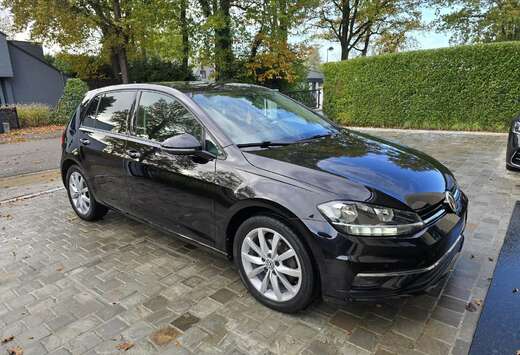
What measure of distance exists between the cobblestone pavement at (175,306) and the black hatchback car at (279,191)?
283mm

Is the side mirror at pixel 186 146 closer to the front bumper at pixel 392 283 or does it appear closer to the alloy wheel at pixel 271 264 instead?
the alloy wheel at pixel 271 264

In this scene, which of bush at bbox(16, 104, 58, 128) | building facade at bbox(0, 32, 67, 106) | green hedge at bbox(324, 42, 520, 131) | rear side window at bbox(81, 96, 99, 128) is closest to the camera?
rear side window at bbox(81, 96, 99, 128)

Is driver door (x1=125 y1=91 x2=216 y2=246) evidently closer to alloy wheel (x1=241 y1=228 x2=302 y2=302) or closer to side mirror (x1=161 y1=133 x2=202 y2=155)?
side mirror (x1=161 y1=133 x2=202 y2=155)

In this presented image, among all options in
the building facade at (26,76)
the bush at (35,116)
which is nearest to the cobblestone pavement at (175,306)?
the bush at (35,116)

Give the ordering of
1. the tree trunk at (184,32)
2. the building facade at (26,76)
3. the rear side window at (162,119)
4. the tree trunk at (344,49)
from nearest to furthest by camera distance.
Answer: the rear side window at (162,119) < the tree trunk at (184,32) < the building facade at (26,76) < the tree trunk at (344,49)

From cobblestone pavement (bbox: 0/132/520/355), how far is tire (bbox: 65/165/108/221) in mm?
227

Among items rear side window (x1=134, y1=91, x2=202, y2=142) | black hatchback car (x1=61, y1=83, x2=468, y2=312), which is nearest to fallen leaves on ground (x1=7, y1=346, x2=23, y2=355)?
black hatchback car (x1=61, y1=83, x2=468, y2=312)

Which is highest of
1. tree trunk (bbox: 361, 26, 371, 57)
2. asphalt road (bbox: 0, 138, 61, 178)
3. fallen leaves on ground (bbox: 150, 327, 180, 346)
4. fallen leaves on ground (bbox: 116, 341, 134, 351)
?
tree trunk (bbox: 361, 26, 371, 57)

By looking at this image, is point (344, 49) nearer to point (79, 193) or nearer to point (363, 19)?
point (363, 19)

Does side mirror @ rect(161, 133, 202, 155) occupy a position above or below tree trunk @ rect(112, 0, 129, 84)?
below

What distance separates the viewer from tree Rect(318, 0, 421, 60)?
2027 cm

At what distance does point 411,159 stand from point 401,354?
145 centimetres

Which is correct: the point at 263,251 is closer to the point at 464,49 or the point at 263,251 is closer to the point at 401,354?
the point at 401,354

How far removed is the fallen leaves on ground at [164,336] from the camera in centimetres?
238
